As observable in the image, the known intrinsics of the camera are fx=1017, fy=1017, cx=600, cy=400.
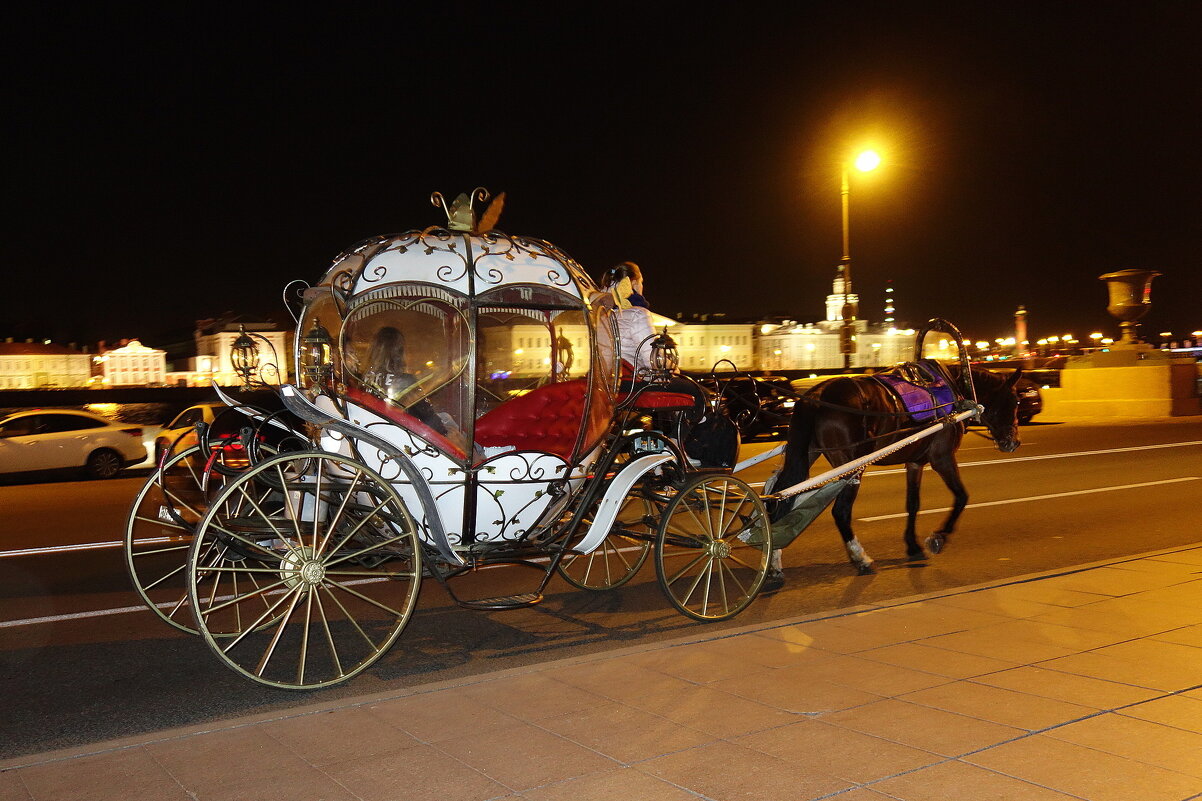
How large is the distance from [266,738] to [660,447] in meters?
3.48

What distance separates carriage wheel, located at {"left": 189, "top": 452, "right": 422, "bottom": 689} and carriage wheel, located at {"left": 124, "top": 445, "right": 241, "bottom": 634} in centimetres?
25

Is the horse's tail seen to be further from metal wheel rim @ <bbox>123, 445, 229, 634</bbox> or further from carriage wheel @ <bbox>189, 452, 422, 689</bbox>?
metal wheel rim @ <bbox>123, 445, 229, 634</bbox>

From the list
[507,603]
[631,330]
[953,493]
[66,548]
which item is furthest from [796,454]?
[66,548]

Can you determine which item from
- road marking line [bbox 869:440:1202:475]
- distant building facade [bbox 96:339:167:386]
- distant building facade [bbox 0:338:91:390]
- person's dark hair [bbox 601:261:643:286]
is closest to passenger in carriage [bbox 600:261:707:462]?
person's dark hair [bbox 601:261:643:286]

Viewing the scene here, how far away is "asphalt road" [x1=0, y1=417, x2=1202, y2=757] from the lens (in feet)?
17.3

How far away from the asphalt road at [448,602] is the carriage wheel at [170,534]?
22cm

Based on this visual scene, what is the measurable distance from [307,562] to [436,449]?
3.29 ft

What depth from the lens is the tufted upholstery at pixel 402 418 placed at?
19.4 feet

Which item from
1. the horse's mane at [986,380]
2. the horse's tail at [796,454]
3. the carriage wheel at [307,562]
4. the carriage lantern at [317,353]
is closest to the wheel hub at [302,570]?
the carriage wheel at [307,562]

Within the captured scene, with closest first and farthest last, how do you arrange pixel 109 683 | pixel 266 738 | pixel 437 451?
pixel 266 738 < pixel 109 683 < pixel 437 451

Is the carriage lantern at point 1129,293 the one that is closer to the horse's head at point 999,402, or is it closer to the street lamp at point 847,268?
the street lamp at point 847,268

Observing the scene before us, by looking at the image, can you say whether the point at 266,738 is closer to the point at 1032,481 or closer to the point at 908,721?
the point at 908,721

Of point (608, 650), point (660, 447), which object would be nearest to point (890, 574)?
point (660, 447)

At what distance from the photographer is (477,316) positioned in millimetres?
6062
